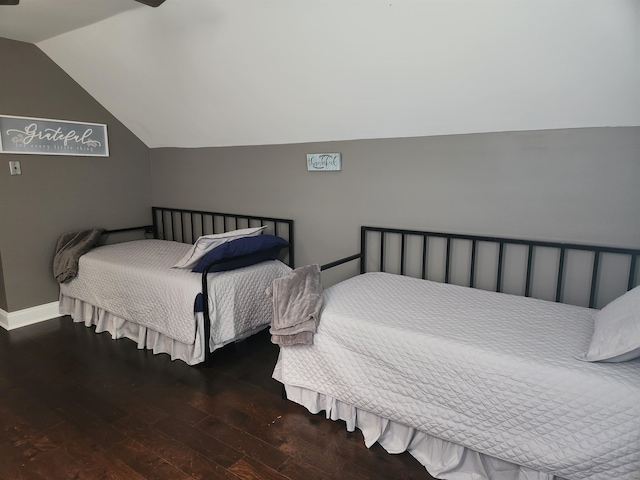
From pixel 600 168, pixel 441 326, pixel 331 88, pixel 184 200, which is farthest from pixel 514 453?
pixel 184 200

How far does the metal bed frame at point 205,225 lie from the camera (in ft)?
10.9

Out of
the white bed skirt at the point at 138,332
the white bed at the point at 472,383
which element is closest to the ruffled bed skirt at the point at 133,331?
the white bed skirt at the point at 138,332

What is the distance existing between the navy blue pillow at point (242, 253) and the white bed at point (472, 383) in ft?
2.59

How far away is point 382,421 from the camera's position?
1.99 m

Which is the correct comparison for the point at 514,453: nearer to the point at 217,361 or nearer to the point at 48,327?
the point at 217,361

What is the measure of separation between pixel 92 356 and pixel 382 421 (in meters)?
2.05

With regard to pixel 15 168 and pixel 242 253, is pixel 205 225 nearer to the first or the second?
pixel 242 253

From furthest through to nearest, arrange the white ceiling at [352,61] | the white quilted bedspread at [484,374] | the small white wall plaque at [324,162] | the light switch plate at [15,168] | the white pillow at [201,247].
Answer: the light switch plate at [15,168] → the small white wall plaque at [324,162] → the white pillow at [201,247] → the white ceiling at [352,61] → the white quilted bedspread at [484,374]

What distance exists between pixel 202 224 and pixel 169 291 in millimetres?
1286

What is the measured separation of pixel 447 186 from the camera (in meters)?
2.58

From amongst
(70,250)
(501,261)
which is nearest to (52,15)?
(70,250)

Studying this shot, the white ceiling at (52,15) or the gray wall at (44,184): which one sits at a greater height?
the white ceiling at (52,15)

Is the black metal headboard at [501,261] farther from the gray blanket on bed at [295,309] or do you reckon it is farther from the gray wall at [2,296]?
the gray wall at [2,296]

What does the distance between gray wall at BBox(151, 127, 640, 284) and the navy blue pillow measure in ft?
0.92
